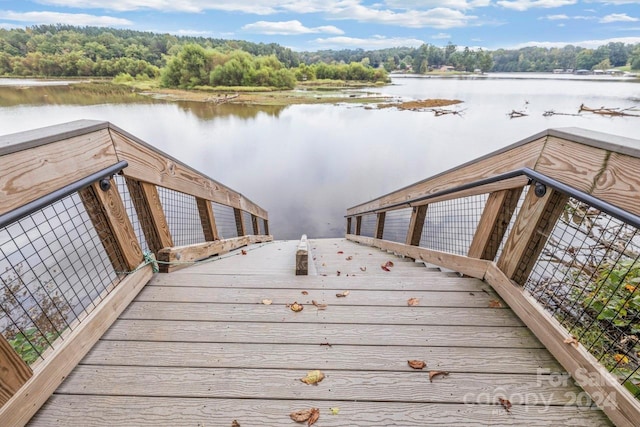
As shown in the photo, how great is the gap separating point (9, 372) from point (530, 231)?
2.36 metres

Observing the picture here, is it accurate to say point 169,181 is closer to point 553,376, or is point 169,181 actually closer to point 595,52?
point 553,376

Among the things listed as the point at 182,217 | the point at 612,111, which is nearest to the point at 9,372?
the point at 182,217

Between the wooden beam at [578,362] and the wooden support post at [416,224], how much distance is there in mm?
1561

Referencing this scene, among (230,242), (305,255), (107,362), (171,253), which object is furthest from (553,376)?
(230,242)

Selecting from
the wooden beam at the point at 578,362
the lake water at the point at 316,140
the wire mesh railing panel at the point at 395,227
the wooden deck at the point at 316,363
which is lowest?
the lake water at the point at 316,140

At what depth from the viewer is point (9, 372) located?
112cm

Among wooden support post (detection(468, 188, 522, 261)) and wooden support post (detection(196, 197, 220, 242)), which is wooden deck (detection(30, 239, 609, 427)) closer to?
wooden support post (detection(468, 188, 522, 261))

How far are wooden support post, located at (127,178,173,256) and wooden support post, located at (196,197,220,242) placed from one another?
87 cm

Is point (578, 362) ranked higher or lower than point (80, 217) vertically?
lower

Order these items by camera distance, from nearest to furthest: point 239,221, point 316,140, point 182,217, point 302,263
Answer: point 302,263
point 182,217
point 239,221
point 316,140

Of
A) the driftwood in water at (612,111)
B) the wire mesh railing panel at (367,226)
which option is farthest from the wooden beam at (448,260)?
the driftwood in water at (612,111)

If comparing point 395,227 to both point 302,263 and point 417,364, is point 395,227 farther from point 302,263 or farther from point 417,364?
point 417,364

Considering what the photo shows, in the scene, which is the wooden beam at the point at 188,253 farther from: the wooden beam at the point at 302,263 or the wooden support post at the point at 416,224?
the wooden support post at the point at 416,224

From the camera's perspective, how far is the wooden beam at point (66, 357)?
1.13 m
